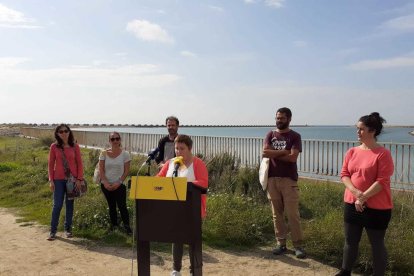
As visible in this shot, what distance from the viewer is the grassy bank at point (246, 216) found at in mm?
5695

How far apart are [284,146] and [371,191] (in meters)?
1.62

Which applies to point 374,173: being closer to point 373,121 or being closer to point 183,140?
point 373,121

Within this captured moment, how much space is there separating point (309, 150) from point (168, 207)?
33.0 feet

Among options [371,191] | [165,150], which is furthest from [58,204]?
[371,191]

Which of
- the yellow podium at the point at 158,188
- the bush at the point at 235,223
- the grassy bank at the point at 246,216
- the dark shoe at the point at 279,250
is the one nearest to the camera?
the yellow podium at the point at 158,188

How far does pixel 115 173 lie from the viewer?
22.5ft

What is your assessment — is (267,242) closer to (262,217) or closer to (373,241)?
(262,217)

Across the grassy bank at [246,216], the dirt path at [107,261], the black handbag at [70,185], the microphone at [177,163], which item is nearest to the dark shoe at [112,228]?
the grassy bank at [246,216]

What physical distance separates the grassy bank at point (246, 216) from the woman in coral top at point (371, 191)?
2.93ft

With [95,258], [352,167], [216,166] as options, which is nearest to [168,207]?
[352,167]

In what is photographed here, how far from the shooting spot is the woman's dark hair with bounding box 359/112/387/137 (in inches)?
177

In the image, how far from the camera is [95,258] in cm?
589

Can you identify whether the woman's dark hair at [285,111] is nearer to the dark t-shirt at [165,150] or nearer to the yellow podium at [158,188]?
the dark t-shirt at [165,150]

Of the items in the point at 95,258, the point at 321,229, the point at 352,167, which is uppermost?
the point at 352,167
